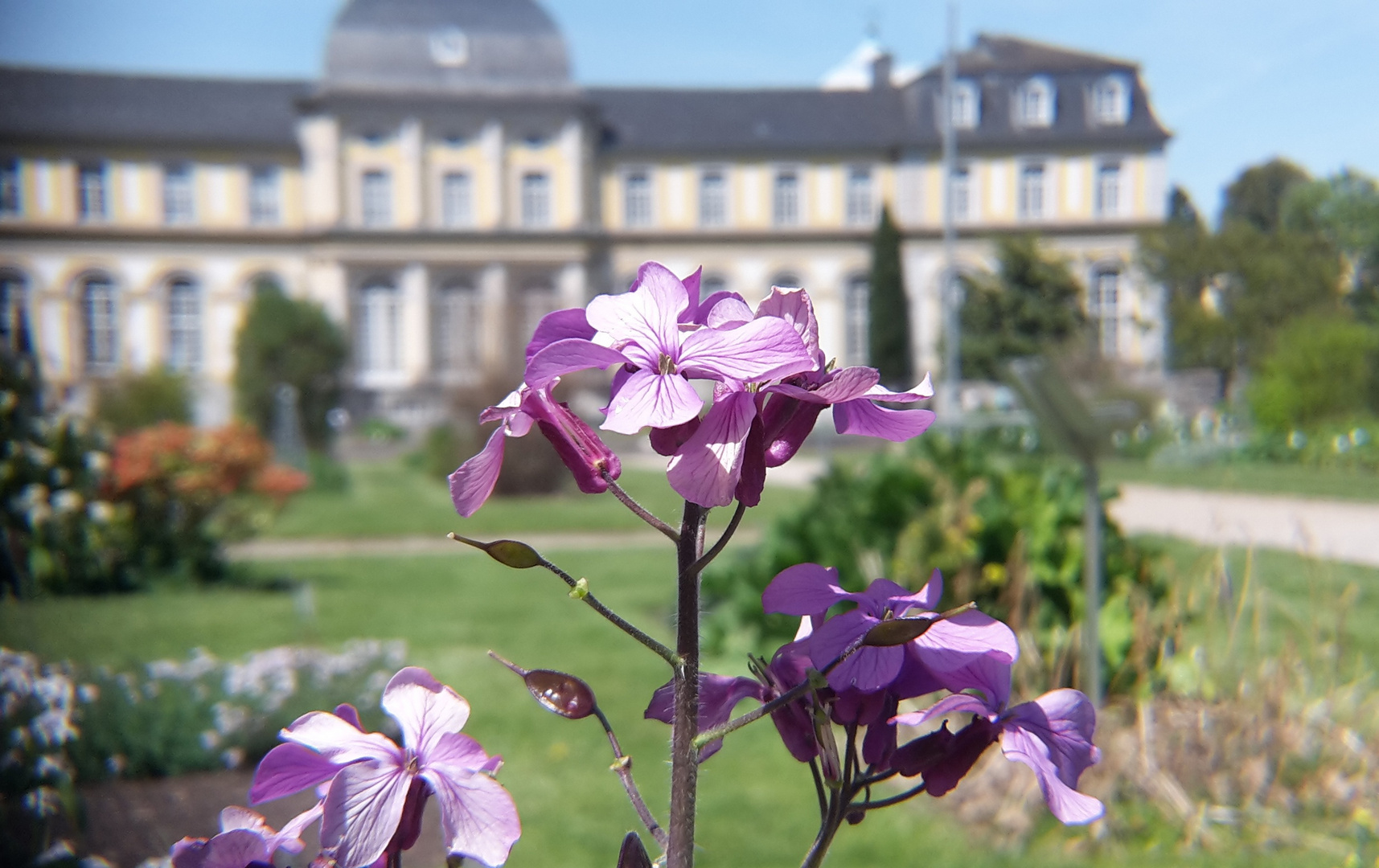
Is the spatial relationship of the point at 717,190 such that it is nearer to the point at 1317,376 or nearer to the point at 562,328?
the point at 1317,376

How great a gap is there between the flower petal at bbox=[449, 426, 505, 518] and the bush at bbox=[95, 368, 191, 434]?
1783 cm

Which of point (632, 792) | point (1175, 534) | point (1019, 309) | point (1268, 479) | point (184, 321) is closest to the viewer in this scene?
point (632, 792)

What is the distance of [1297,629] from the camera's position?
5.02m

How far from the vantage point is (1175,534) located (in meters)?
8.67

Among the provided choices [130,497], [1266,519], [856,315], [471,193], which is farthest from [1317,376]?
[471,193]

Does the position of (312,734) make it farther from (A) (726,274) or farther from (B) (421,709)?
(A) (726,274)

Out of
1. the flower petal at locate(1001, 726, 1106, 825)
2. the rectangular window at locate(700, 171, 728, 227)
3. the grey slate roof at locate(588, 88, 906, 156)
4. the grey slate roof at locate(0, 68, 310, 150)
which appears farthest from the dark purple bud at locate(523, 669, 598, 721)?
the grey slate roof at locate(0, 68, 310, 150)

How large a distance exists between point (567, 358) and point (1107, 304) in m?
32.7

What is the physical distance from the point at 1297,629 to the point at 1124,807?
239 cm

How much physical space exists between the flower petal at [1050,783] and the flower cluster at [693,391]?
166mm

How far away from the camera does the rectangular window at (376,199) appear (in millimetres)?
30922

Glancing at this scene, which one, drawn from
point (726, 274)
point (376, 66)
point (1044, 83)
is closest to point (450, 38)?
point (376, 66)

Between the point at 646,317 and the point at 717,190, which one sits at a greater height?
the point at 717,190

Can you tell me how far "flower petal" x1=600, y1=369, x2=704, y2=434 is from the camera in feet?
1.70
